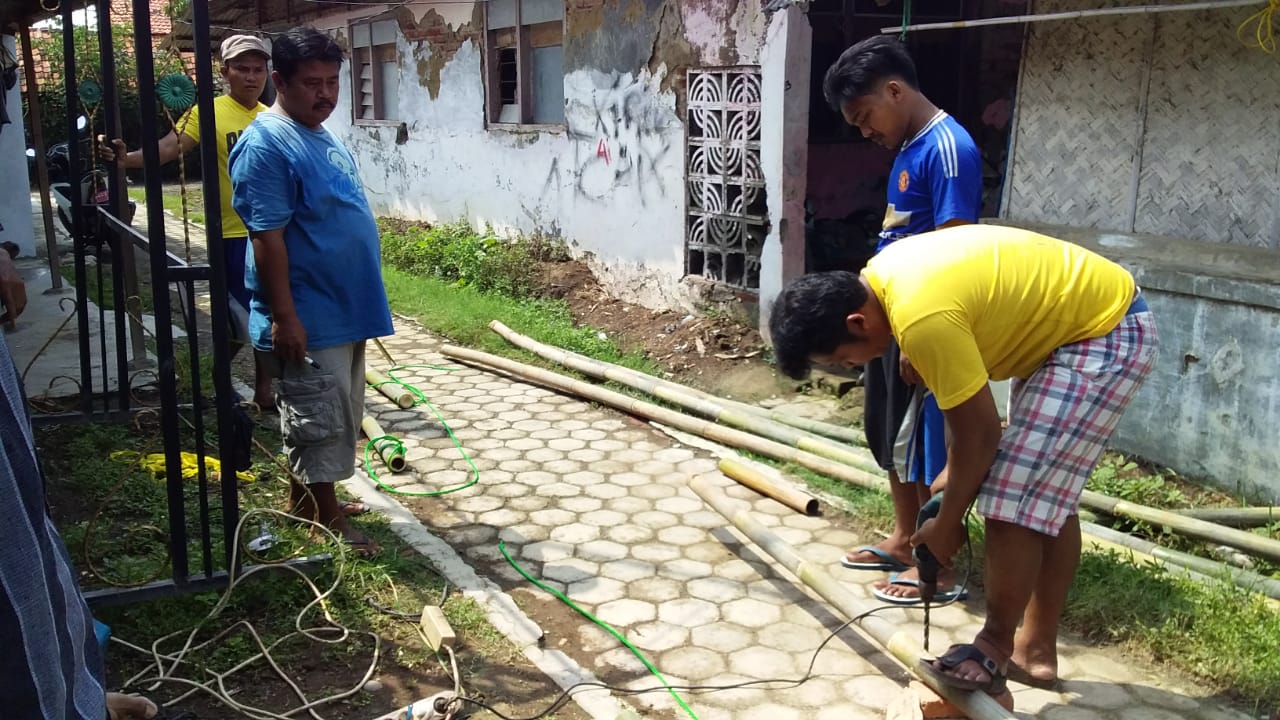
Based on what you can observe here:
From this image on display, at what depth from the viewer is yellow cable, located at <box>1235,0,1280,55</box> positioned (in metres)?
4.70

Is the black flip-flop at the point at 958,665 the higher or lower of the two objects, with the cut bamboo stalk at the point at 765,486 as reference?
higher

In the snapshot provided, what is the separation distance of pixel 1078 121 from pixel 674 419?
9.17 ft

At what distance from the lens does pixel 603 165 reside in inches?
345

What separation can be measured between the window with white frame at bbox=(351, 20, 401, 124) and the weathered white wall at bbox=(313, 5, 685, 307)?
0.36 meters

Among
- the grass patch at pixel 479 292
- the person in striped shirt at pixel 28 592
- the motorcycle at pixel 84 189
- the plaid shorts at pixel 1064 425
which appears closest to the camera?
the person in striped shirt at pixel 28 592

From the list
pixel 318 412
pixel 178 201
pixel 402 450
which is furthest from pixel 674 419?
pixel 178 201

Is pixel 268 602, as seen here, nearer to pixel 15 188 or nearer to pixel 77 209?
pixel 77 209

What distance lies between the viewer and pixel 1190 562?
3760 millimetres

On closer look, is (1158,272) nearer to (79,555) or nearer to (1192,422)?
(1192,422)

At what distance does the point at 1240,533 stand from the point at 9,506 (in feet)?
13.1

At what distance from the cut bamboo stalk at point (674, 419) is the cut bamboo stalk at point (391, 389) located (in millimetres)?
790

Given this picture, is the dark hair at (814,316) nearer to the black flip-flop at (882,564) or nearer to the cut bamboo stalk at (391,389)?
the black flip-flop at (882,564)

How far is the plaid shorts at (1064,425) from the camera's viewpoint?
280 cm

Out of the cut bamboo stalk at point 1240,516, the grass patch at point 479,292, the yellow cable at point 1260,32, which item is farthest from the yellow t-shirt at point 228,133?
the yellow cable at point 1260,32
